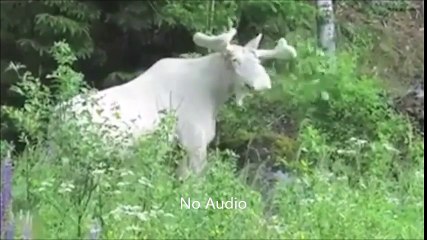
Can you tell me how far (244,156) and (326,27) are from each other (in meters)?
0.37

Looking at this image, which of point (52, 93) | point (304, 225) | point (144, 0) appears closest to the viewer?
point (304, 225)

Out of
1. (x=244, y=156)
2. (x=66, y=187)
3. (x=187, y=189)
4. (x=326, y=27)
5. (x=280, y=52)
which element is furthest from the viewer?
(x=326, y=27)

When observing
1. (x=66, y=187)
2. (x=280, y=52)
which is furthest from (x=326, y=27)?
(x=66, y=187)

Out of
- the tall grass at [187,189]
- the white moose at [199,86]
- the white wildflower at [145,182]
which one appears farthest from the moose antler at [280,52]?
the white wildflower at [145,182]

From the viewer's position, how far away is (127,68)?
1.86 m

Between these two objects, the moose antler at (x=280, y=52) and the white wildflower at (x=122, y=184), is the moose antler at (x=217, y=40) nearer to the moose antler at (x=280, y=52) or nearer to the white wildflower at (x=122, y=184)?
the moose antler at (x=280, y=52)

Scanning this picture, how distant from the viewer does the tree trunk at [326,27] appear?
1.85 m

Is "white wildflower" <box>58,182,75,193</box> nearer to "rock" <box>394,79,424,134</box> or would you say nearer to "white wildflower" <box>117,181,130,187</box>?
"white wildflower" <box>117,181,130,187</box>

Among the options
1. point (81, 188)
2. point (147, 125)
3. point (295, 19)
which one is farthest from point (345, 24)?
point (81, 188)

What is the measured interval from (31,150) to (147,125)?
23 cm

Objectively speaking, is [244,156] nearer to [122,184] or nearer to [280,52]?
[280,52]

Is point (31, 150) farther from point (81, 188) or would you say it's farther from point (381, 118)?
point (381, 118)

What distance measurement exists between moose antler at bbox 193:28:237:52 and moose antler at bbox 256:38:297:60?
0.05 meters

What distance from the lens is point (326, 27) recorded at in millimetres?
1886
